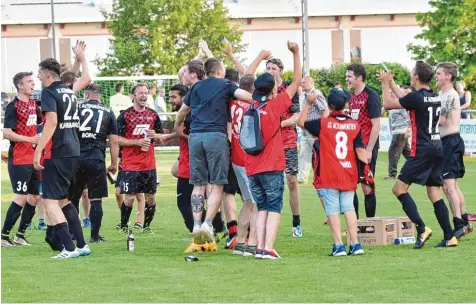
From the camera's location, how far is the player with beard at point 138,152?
16.4 m

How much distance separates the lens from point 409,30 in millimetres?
76062

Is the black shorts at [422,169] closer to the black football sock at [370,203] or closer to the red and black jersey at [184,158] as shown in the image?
the black football sock at [370,203]

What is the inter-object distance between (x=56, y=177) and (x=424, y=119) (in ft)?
13.4

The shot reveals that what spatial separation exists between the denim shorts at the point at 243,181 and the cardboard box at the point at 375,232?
1.40m

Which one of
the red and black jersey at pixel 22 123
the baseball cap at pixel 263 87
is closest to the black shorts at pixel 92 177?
the red and black jersey at pixel 22 123

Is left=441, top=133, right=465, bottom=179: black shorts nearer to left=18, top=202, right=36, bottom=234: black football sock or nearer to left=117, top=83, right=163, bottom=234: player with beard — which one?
left=117, top=83, right=163, bottom=234: player with beard

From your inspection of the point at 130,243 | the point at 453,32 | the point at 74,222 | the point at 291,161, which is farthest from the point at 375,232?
the point at 453,32

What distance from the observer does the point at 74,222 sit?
13836 mm

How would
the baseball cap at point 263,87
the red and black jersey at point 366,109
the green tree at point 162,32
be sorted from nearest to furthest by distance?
the baseball cap at point 263,87 < the red and black jersey at point 366,109 < the green tree at point 162,32

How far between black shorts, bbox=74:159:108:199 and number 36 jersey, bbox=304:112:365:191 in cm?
330

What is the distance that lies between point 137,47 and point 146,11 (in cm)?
182

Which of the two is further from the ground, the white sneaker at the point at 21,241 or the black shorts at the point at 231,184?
the black shorts at the point at 231,184

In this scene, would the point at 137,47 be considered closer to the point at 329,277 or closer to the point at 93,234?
the point at 93,234

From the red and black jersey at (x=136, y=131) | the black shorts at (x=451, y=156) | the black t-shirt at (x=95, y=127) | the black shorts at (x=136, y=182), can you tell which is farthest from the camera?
the black shorts at (x=136, y=182)
